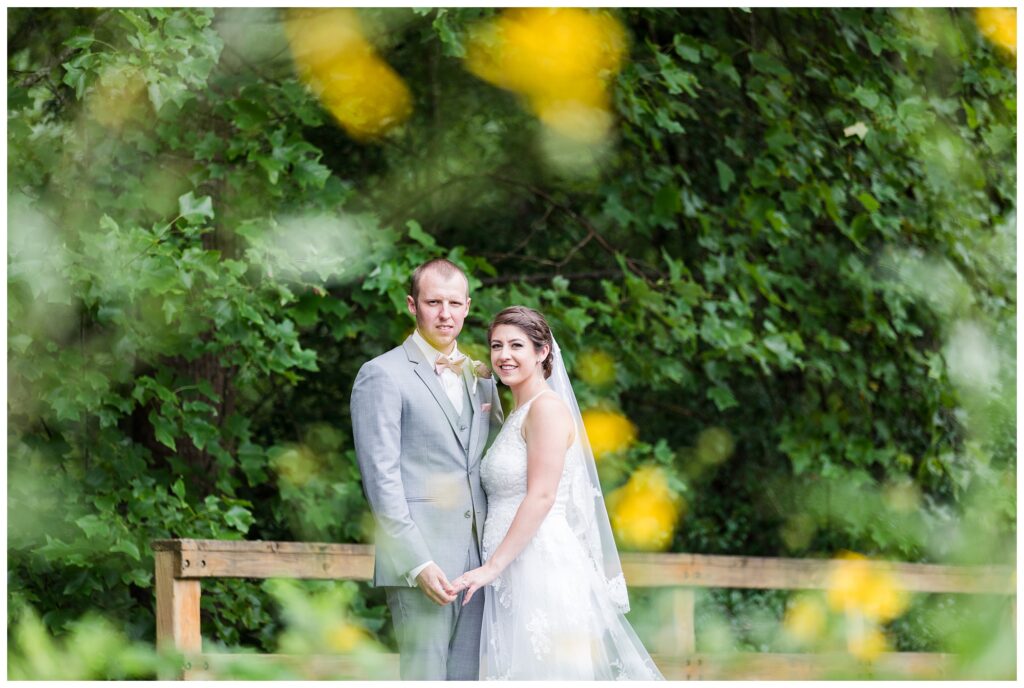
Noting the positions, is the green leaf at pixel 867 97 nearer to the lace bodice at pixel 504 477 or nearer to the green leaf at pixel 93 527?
the lace bodice at pixel 504 477

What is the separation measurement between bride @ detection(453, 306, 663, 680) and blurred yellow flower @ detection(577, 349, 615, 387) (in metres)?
2.47

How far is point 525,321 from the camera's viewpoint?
3113 millimetres

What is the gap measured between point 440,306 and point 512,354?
0.74ft

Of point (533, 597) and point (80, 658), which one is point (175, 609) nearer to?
point (533, 597)

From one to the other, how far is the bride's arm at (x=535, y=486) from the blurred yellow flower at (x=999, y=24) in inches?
159

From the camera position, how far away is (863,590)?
5395 mm

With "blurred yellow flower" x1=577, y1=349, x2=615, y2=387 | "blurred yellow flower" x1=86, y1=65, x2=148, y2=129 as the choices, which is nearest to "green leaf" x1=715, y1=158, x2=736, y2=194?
"blurred yellow flower" x1=577, y1=349, x2=615, y2=387

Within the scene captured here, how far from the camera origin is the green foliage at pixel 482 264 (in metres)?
4.75

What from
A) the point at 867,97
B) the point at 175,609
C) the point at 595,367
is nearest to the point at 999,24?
the point at 867,97

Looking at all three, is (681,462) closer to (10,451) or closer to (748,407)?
(748,407)

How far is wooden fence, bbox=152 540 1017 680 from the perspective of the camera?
397cm

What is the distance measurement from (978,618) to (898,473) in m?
5.92

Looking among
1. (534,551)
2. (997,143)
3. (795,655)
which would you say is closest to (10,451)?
(534,551)

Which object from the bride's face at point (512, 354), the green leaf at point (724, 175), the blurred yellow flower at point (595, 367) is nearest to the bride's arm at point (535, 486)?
the bride's face at point (512, 354)
